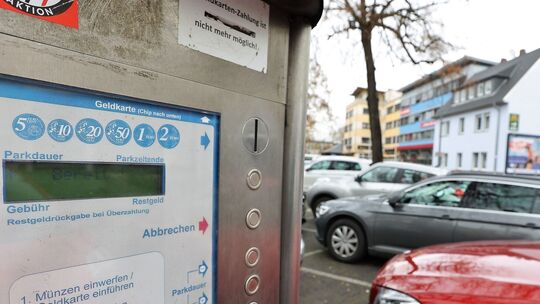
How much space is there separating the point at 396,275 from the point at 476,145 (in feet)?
101

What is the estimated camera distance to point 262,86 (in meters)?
1.18

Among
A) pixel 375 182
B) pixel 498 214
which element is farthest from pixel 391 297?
pixel 375 182

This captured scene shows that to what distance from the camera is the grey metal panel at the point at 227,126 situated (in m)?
0.72

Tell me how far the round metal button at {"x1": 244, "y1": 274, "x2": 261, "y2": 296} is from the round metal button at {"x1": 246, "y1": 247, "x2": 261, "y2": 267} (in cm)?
5

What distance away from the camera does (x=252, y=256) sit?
3.83 feet

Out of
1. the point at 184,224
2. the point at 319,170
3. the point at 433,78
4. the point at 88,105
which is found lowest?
the point at 319,170

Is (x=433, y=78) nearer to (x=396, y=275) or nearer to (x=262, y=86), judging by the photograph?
(x=396, y=275)

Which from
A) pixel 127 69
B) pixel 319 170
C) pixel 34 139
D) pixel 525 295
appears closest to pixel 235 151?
pixel 127 69

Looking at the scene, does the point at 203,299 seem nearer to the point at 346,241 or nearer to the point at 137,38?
the point at 137,38

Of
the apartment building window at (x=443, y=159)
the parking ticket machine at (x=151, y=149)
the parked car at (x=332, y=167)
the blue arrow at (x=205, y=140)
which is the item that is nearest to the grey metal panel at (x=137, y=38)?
the parking ticket machine at (x=151, y=149)

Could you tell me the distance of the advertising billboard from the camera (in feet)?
52.5

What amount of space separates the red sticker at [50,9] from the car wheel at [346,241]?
5103mm

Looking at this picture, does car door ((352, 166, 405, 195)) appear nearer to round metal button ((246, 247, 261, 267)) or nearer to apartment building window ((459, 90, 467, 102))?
round metal button ((246, 247, 261, 267))

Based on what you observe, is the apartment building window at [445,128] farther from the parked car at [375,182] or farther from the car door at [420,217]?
the car door at [420,217]
